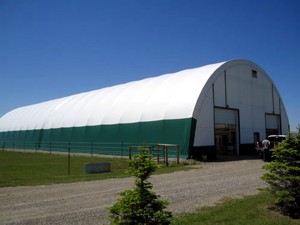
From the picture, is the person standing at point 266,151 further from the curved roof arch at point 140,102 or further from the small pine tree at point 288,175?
the small pine tree at point 288,175

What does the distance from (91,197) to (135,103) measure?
22.1 m

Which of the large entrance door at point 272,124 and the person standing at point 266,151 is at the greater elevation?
the large entrance door at point 272,124

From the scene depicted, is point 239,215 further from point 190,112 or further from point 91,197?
point 190,112

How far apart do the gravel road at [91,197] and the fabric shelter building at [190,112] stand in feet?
38.2

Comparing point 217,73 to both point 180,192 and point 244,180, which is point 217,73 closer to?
point 244,180

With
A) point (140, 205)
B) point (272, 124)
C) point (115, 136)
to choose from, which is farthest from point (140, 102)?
point (140, 205)

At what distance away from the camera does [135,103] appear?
32.8 meters

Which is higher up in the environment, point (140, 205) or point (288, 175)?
point (288, 175)

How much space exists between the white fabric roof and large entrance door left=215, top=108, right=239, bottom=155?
12.2ft

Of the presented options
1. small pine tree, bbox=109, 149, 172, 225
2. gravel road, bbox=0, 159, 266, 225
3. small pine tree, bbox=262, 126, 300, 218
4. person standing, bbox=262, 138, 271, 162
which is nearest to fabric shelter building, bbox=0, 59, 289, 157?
person standing, bbox=262, 138, 271, 162

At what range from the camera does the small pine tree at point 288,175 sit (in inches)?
329

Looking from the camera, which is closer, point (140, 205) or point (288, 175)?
point (140, 205)

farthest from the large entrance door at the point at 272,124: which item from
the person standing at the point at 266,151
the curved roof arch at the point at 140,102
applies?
the person standing at the point at 266,151

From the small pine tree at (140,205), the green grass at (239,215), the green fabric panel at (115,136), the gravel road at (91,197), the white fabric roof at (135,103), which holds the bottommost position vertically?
the gravel road at (91,197)
